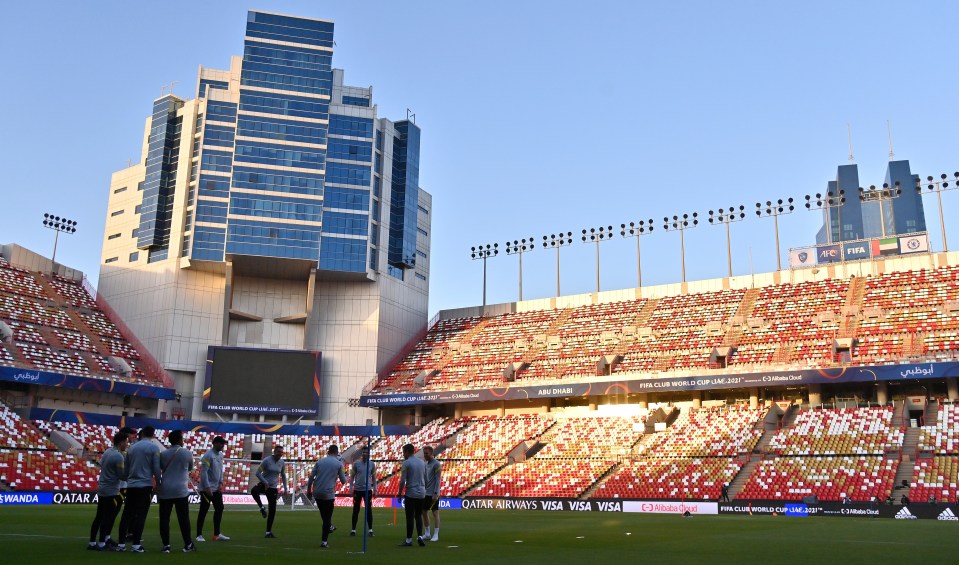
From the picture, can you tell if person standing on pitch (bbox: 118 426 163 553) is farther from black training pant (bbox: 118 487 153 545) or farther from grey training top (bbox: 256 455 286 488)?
grey training top (bbox: 256 455 286 488)

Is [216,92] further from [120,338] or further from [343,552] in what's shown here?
[343,552]

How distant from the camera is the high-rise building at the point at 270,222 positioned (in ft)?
242

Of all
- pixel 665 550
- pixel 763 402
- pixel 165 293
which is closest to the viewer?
pixel 665 550

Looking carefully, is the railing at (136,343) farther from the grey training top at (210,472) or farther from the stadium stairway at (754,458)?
the grey training top at (210,472)

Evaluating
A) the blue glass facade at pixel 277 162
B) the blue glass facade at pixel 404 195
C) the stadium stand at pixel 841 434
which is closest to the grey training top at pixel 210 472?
the stadium stand at pixel 841 434

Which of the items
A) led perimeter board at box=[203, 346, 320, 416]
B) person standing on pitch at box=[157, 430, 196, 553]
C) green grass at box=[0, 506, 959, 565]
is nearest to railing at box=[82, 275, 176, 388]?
led perimeter board at box=[203, 346, 320, 416]

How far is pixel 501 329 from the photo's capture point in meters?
82.8

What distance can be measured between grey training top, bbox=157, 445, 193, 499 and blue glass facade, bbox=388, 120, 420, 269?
66078 mm

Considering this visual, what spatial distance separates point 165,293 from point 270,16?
27.9m

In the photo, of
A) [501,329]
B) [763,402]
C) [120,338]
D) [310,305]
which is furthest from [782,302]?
[120,338]

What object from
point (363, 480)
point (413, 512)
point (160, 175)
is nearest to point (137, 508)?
point (363, 480)

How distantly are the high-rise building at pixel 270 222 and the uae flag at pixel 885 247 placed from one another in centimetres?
4339

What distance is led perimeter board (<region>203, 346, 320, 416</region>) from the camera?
234 ft

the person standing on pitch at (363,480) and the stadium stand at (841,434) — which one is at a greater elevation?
the stadium stand at (841,434)
